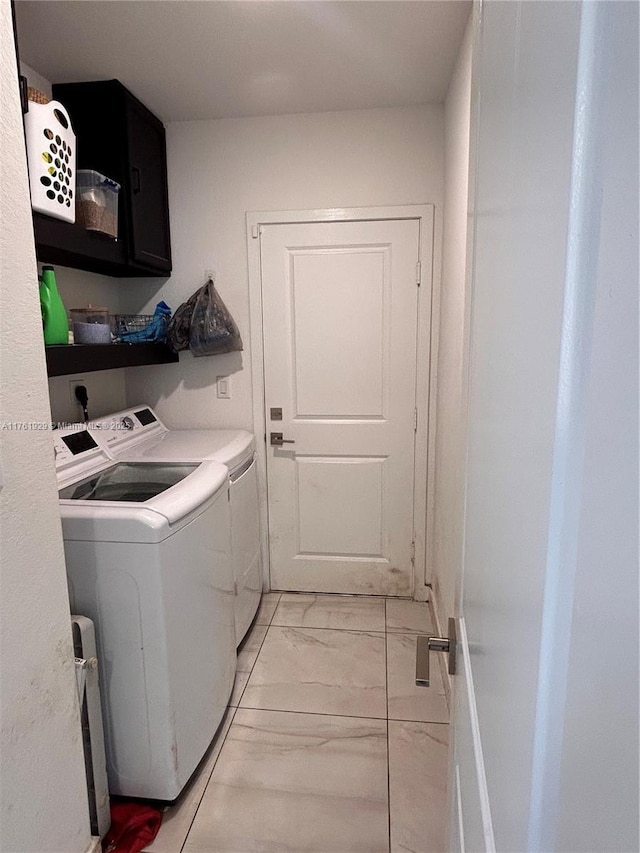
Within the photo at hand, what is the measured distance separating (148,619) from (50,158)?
1397 millimetres

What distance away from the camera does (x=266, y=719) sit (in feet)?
6.14

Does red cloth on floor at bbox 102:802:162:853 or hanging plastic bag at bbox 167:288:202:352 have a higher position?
hanging plastic bag at bbox 167:288:202:352

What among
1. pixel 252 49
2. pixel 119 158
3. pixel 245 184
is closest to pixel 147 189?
pixel 119 158

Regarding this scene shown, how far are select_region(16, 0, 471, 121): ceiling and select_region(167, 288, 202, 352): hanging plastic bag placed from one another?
916 millimetres

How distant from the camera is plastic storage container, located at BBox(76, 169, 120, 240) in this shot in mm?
1788

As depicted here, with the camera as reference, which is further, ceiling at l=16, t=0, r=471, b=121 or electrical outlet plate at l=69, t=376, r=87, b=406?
electrical outlet plate at l=69, t=376, r=87, b=406

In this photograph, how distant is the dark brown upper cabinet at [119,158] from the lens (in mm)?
2033

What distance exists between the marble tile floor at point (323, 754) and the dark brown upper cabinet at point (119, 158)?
6.16ft

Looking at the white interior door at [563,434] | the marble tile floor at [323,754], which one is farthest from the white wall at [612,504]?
the marble tile floor at [323,754]

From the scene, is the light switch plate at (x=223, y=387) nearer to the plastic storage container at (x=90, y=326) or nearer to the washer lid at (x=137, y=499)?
the plastic storage container at (x=90, y=326)

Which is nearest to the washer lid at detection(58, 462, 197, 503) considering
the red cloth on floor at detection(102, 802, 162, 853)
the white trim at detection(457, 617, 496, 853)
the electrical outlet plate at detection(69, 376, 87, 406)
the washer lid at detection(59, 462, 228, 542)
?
the washer lid at detection(59, 462, 228, 542)

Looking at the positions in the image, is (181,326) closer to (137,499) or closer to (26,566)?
(137,499)

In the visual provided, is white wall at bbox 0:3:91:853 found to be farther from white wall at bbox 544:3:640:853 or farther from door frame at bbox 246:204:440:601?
door frame at bbox 246:204:440:601

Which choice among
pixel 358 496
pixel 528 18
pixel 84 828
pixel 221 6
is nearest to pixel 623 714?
pixel 528 18
